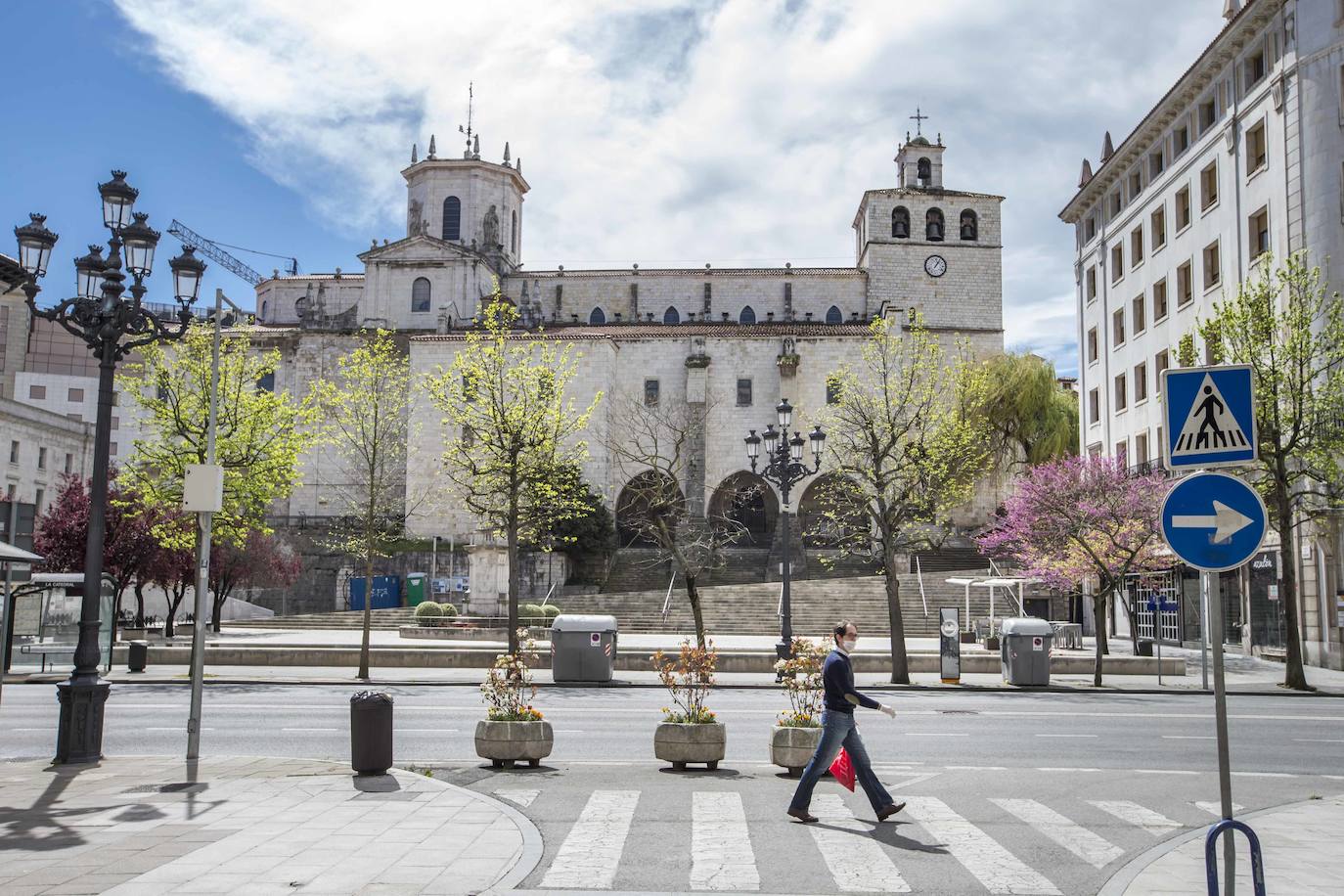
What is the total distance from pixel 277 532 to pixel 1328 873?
193 feet

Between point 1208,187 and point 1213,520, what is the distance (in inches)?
1293

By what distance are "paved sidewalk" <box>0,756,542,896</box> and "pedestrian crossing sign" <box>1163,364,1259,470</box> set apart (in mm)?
4739

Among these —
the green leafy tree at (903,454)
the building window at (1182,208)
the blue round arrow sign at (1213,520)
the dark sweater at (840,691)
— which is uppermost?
the building window at (1182,208)

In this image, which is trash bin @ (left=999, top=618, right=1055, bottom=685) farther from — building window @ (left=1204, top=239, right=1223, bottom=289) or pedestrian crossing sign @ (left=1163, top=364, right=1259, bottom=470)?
pedestrian crossing sign @ (left=1163, top=364, right=1259, bottom=470)

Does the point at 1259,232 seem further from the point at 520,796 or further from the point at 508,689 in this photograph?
the point at 520,796

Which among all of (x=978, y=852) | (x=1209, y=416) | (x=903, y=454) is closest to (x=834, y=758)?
(x=978, y=852)

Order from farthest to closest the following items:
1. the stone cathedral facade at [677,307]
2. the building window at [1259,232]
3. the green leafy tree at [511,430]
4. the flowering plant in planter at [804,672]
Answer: the stone cathedral facade at [677,307] → the building window at [1259,232] → the green leafy tree at [511,430] → the flowering plant in planter at [804,672]

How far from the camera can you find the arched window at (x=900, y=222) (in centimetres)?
6719

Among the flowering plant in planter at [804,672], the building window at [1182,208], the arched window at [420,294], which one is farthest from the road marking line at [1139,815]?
the arched window at [420,294]

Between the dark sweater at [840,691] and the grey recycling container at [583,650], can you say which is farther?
the grey recycling container at [583,650]

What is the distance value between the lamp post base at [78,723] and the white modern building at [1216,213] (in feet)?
80.1

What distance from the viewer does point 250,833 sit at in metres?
8.08

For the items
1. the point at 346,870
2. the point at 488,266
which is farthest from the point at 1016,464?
the point at 346,870

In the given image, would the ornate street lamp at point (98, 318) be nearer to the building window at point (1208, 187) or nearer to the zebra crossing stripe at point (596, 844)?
the zebra crossing stripe at point (596, 844)
